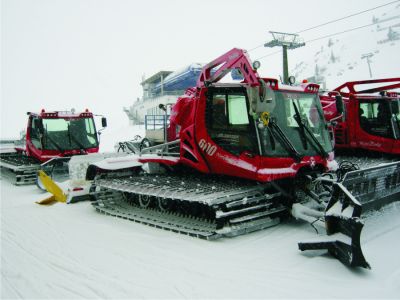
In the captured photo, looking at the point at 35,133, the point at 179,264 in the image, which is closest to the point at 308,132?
the point at 179,264

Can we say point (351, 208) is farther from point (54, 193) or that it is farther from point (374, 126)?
point (54, 193)

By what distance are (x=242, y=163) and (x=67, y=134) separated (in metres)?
7.97

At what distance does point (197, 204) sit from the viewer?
6.14 metres

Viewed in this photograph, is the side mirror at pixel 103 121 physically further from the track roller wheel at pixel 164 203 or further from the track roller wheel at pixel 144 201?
the track roller wheel at pixel 164 203

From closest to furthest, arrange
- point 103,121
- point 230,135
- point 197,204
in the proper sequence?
point 230,135 → point 197,204 → point 103,121

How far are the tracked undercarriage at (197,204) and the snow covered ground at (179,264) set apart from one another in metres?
0.19

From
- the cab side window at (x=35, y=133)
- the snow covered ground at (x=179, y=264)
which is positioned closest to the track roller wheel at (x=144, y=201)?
the snow covered ground at (x=179, y=264)

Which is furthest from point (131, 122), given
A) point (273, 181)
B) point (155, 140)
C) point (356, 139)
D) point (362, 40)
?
point (362, 40)

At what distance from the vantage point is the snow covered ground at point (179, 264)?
12.0ft

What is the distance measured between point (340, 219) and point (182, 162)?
3232 millimetres

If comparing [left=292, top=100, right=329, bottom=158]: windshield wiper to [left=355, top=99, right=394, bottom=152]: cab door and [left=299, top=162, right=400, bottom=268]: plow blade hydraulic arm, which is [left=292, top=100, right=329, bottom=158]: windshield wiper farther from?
[left=355, top=99, right=394, bottom=152]: cab door

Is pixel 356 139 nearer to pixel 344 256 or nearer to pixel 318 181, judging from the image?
pixel 318 181

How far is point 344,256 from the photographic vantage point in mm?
4199

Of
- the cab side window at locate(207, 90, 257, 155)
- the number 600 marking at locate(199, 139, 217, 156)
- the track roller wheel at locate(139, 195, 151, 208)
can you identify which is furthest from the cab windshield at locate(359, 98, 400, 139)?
the track roller wheel at locate(139, 195, 151, 208)
